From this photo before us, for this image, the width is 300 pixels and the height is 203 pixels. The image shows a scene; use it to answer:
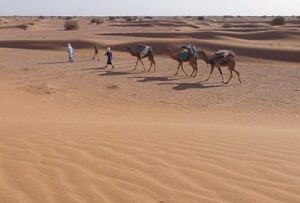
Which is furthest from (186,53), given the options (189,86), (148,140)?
(148,140)

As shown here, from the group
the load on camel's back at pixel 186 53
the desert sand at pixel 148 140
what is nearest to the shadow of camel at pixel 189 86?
the desert sand at pixel 148 140

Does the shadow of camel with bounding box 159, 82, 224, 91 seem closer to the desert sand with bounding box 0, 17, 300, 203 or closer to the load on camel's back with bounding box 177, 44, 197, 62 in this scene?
the desert sand with bounding box 0, 17, 300, 203

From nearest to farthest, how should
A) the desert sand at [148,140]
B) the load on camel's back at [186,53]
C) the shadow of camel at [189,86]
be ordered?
the desert sand at [148,140]
the shadow of camel at [189,86]
the load on camel's back at [186,53]

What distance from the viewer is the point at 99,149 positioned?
6.71m

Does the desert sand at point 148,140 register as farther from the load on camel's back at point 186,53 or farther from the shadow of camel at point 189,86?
the load on camel's back at point 186,53

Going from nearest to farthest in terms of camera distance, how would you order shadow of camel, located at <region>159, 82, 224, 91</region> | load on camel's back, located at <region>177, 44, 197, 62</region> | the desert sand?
the desert sand < shadow of camel, located at <region>159, 82, 224, 91</region> < load on camel's back, located at <region>177, 44, 197, 62</region>

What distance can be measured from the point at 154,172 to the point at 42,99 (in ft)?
35.0

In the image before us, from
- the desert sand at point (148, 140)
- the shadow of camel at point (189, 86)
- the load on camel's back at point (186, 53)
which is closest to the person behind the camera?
the desert sand at point (148, 140)

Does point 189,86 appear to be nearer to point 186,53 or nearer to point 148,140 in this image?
point 186,53

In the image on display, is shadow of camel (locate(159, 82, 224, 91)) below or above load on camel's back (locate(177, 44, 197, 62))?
below

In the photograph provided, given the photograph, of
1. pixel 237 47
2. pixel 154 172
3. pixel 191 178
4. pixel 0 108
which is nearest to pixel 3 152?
pixel 154 172

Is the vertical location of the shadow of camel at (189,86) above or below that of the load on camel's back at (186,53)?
below

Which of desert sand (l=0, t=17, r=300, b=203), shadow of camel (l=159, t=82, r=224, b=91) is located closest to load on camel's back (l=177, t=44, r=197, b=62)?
desert sand (l=0, t=17, r=300, b=203)

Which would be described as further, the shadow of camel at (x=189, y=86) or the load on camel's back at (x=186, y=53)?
the load on camel's back at (x=186, y=53)
